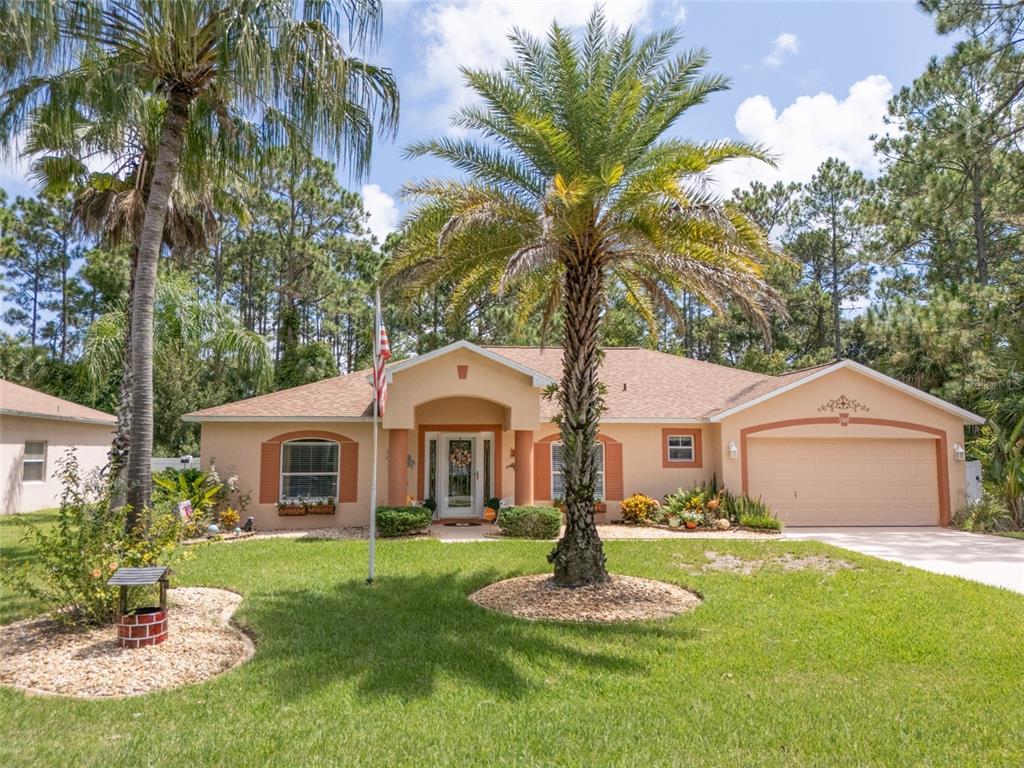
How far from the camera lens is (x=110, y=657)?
650 cm

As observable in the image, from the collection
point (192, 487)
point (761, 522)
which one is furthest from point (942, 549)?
point (192, 487)

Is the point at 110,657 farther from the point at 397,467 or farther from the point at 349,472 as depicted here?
the point at 349,472

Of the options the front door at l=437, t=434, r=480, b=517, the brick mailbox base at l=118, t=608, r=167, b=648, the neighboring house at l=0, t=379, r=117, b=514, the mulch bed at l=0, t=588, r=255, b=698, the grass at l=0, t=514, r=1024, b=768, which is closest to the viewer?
the grass at l=0, t=514, r=1024, b=768

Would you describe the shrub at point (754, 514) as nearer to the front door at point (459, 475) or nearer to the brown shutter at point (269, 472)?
the front door at point (459, 475)

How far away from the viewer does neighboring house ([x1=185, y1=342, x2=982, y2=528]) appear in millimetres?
16516

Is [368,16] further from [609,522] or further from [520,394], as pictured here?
[609,522]

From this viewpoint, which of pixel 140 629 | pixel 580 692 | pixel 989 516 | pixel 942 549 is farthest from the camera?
pixel 989 516

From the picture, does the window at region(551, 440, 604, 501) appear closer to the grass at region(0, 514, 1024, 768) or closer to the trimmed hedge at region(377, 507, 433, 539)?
the trimmed hedge at region(377, 507, 433, 539)

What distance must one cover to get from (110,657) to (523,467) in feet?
35.6

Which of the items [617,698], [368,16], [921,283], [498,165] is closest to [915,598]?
[617,698]

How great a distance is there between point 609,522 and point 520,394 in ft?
14.3

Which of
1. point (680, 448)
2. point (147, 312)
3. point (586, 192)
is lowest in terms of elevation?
point (680, 448)

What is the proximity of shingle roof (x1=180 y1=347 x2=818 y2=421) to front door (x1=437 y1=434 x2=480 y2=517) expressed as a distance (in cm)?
239

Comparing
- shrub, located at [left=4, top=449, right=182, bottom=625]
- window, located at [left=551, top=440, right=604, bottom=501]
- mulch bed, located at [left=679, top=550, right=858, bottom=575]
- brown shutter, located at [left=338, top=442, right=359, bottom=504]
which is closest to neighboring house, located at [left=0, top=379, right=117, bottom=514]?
brown shutter, located at [left=338, top=442, right=359, bottom=504]
